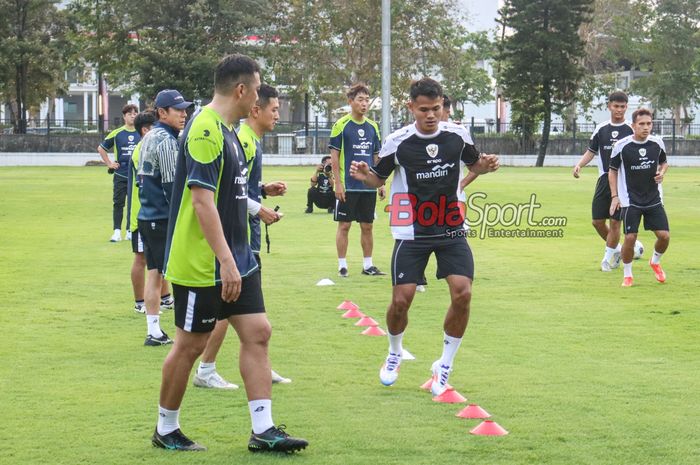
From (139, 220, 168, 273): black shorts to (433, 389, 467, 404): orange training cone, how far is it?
3.04 m

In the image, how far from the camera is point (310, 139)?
57.4 meters

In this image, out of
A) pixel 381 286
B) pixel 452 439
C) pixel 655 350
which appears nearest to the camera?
pixel 452 439

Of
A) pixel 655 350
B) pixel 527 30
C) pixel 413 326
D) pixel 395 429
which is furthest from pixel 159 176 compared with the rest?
pixel 527 30

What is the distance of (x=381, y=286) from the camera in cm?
1324

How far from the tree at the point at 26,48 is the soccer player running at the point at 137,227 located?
48.9 m

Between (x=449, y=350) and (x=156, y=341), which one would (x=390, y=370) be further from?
(x=156, y=341)

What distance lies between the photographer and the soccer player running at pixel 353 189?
1409cm

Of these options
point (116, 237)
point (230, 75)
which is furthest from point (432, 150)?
point (116, 237)

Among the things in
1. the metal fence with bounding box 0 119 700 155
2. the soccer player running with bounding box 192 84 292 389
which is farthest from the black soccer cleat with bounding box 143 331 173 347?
the metal fence with bounding box 0 119 700 155

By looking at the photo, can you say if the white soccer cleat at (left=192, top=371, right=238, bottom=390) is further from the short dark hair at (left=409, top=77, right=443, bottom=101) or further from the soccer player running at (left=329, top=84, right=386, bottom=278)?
the soccer player running at (left=329, top=84, right=386, bottom=278)

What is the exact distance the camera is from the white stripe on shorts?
5.90 metres

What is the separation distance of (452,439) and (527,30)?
51.3 meters

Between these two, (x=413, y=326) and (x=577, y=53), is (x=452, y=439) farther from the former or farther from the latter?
(x=577, y=53)

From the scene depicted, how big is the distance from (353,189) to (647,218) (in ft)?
11.7
